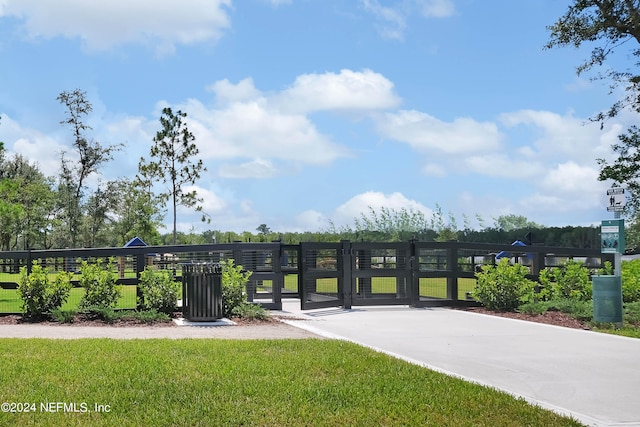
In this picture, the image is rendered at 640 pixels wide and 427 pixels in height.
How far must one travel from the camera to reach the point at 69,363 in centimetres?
791

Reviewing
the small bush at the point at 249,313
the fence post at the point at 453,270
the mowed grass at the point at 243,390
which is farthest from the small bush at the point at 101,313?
the fence post at the point at 453,270

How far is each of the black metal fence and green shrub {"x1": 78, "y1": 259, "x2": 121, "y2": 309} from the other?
206 millimetres

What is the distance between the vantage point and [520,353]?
929cm

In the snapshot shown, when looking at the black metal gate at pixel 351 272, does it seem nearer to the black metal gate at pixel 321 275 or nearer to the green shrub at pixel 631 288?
the black metal gate at pixel 321 275

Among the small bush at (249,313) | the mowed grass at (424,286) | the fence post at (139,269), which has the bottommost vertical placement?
the small bush at (249,313)

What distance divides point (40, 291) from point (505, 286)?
9.79m

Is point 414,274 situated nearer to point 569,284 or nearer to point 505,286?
point 505,286

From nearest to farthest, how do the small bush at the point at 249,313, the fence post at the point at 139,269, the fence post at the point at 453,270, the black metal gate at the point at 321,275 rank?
the small bush at the point at 249,313, the fence post at the point at 139,269, the black metal gate at the point at 321,275, the fence post at the point at 453,270

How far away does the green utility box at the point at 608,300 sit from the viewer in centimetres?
1244

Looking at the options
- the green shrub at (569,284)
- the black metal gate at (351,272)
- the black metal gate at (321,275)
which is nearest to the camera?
the black metal gate at (321,275)

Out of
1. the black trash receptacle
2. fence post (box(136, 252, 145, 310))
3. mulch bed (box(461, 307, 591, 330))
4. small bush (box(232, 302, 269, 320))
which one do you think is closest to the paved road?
mulch bed (box(461, 307, 591, 330))

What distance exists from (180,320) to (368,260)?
5159 millimetres

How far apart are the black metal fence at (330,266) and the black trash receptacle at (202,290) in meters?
1.34

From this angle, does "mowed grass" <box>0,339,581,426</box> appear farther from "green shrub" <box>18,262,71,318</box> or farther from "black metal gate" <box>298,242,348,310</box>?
"black metal gate" <box>298,242,348,310</box>
